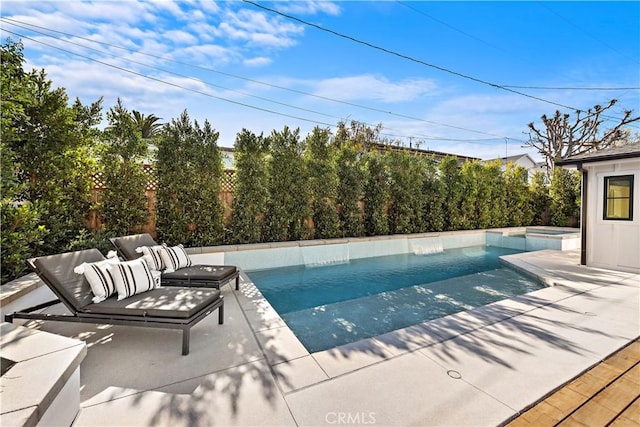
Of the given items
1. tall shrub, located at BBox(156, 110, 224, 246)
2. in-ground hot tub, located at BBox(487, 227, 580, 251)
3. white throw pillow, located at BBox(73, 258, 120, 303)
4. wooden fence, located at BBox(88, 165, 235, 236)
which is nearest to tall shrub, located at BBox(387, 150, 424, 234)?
in-ground hot tub, located at BBox(487, 227, 580, 251)

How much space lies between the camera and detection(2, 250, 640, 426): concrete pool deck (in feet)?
6.32

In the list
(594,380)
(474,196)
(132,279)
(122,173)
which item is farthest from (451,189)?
(132,279)

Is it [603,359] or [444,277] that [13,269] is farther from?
[444,277]

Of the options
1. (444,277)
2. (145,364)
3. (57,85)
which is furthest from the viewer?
(444,277)

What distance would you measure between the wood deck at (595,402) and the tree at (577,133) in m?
20.4

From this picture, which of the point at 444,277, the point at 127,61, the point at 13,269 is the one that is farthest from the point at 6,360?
the point at 127,61

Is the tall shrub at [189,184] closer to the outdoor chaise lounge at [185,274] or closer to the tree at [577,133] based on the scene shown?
the outdoor chaise lounge at [185,274]

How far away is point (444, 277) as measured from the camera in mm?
6254

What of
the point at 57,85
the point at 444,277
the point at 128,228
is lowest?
the point at 444,277

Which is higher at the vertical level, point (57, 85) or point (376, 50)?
point (376, 50)

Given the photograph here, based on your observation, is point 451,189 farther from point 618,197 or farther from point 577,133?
point 577,133

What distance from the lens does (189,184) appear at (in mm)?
7258

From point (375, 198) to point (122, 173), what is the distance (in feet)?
22.9

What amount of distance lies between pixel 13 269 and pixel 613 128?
2806cm
